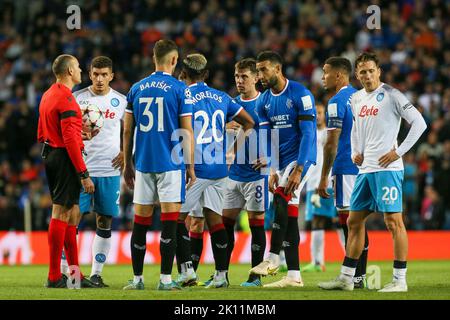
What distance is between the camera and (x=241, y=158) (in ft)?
35.1

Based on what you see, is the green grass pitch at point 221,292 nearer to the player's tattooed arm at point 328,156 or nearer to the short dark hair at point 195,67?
the player's tattooed arm at point 328,156

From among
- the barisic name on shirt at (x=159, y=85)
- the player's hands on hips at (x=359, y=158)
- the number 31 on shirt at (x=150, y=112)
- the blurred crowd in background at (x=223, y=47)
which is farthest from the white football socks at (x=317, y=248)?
the barisic name on shirt at (x=159, y=85)

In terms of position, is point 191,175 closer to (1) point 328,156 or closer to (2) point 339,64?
(1) point 328,156

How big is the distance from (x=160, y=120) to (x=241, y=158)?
1730mm

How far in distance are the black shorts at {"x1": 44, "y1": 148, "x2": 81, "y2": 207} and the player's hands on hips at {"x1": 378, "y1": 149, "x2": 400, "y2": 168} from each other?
3.30m

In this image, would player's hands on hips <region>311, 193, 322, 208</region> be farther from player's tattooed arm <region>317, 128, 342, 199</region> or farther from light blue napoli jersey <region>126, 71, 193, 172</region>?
light blue napoli jersey <region>126, 71, 193, 172</region>

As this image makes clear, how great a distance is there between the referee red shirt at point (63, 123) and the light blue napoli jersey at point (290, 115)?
2.28 meters

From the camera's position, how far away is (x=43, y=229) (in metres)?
18.8

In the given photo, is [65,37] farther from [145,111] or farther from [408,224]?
[145,111]

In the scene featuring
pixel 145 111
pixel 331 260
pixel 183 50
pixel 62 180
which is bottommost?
pixel 331 260

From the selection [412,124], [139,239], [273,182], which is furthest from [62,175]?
[412,124]

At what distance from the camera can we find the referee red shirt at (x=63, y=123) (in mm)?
9531

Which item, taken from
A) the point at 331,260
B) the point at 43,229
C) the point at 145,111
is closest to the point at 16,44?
the point at 43,229
